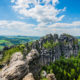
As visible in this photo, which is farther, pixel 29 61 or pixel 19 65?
pixel 29 61

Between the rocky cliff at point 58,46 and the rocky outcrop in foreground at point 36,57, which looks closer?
the rocky outcrop in foreground at point 36,57

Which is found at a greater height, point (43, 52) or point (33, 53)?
point (33, 53)

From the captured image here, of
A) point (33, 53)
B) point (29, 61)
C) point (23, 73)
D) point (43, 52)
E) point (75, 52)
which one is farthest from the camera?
point (75, 52)

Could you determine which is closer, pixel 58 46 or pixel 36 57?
pixel 36 57

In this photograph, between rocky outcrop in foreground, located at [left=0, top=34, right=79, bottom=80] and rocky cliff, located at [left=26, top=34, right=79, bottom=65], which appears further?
rocky cliff, located at [left=26, top=34, right=79, bottom=65]

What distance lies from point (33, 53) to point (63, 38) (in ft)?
542

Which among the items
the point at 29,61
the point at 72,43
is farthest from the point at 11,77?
the point at 72,43

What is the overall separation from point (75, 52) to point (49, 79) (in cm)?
16671

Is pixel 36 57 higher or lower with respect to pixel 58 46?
higher

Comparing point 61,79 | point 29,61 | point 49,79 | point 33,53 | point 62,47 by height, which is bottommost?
point 61,79

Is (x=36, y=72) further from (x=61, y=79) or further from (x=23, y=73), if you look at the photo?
(x=61, y=79)

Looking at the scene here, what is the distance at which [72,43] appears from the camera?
187625 millimetres

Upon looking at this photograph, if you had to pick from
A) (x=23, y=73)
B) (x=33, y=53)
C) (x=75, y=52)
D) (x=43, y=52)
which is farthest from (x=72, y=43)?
(x=23, y=73)

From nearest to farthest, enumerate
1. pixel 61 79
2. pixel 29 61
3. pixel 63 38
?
1. pixel 29 61
2. pixel 61 79
3. pixel 63 38
